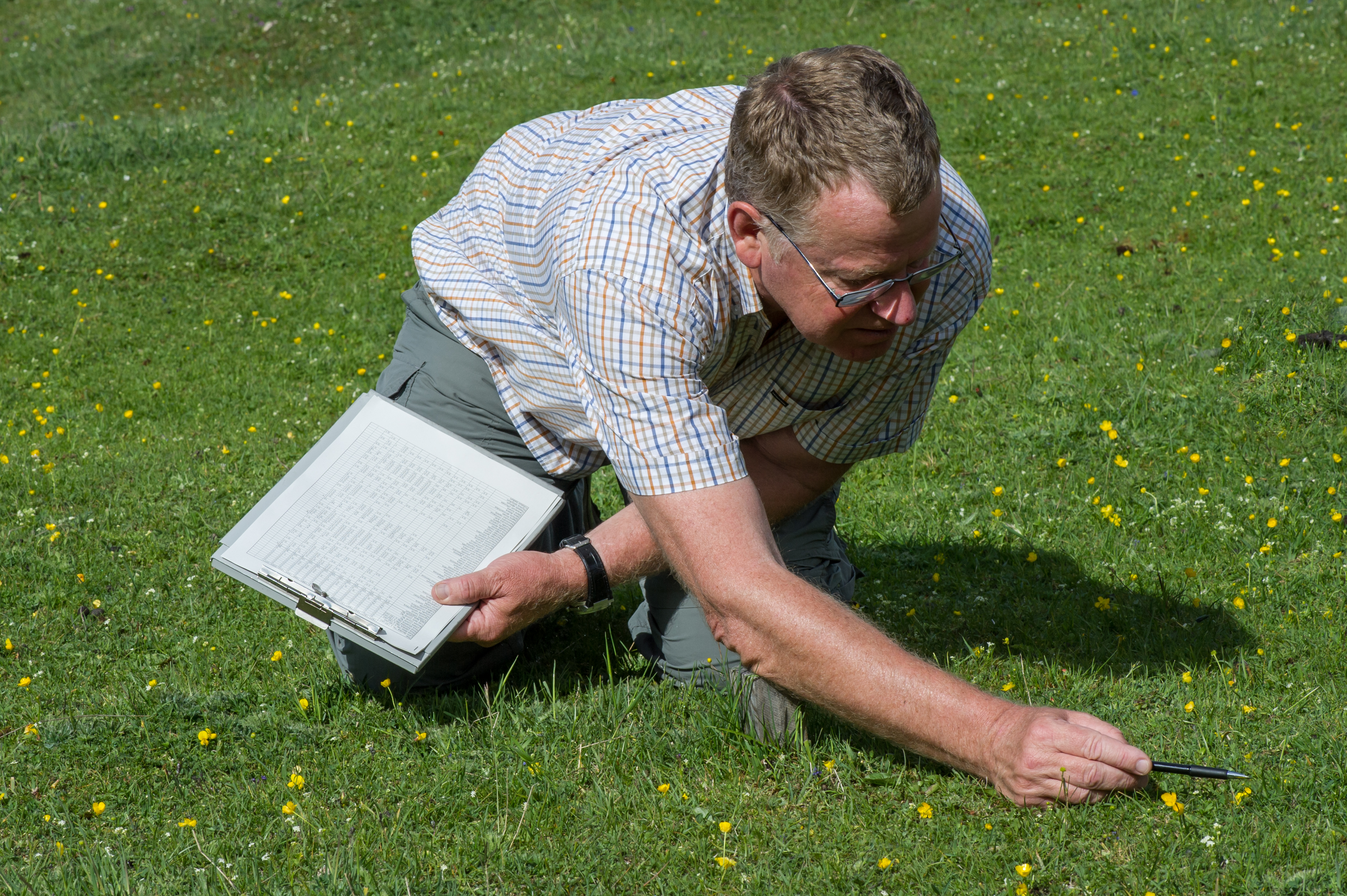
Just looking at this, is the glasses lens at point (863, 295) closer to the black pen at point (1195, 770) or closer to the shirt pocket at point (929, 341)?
the shirt pocket at point (929, 341)

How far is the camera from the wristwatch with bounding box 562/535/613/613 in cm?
299

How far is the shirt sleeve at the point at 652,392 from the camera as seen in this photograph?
2.37 metres

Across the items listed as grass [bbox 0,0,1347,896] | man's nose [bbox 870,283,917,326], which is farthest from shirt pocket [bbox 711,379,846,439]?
grass [bbox 0,0,1347,896]

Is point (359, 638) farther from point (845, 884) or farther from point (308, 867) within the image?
point (845, 884)

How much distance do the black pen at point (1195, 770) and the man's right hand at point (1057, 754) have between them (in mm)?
95

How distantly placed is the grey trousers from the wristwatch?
1.04 ft

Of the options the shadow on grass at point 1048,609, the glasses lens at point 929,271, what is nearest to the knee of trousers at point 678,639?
the shadow on grass at point 1048,609

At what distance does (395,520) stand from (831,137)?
152 centimetres

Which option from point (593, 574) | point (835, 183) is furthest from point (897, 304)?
point (593, 574)

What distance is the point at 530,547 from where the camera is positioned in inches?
132

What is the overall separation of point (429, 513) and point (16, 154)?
6.80m

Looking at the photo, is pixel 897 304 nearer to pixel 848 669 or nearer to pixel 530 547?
pixel 848 669

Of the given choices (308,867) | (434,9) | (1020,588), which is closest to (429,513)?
(308,867)

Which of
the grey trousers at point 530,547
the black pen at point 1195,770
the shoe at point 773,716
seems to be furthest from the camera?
the grey trousers at point 530,547
